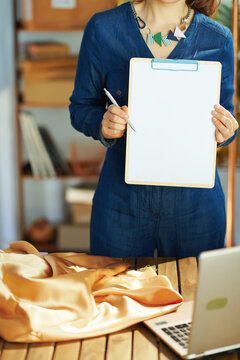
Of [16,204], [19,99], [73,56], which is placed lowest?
[16,204]

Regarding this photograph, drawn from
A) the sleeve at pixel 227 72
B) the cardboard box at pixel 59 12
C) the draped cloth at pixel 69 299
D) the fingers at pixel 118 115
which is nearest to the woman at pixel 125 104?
the sleeve at pixel 227 72

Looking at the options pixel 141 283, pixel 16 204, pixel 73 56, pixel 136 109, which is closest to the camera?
pixel 141 283

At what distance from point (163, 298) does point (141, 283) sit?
11 centimetres

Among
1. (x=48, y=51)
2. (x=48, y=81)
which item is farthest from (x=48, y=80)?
(x=48, y=51)

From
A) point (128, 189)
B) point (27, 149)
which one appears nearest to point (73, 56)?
point (27, 149)

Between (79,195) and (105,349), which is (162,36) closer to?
(105,349)

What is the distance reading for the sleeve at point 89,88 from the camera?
169 centimetres

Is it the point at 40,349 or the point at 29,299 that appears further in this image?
the point at 29,299

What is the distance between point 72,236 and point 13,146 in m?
0.76

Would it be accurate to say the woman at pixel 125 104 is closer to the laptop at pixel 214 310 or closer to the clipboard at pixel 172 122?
the clipboard at pixel 172 122

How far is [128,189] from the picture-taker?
170 centimetres

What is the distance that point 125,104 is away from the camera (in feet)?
5.62

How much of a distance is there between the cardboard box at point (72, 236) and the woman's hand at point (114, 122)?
7.54 ft

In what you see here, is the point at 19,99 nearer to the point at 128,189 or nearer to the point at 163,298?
the point at 128,189
